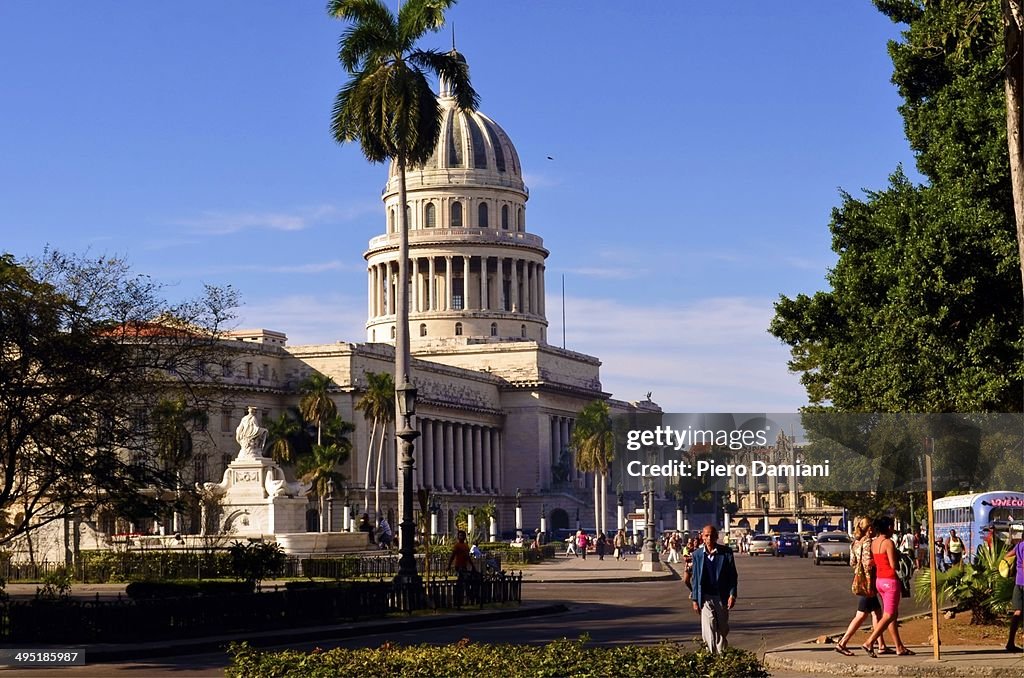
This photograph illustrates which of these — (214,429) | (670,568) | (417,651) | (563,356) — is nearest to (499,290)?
(563,356)

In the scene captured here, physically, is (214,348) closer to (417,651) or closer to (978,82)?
(978,82)

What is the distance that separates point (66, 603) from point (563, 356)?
144140 millimetres

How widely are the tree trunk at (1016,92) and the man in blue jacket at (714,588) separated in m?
5.45

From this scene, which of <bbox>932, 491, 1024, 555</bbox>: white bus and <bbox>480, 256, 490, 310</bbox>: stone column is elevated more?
<bbox>480, 256, 490, 310</bbox>: stone column

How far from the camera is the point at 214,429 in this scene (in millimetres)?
120562

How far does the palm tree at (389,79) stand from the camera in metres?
48.8

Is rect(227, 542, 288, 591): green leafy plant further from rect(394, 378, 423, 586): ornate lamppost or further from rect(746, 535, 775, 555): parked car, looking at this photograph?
rect(746, 535, 775, 555): parked car

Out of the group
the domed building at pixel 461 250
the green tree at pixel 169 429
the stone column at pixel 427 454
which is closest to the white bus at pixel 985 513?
the green tree at pixel 169 429

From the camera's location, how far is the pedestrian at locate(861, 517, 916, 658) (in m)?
23.0

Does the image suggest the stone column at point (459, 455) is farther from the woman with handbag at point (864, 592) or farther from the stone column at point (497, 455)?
the woman with handbag at point (864, 592)

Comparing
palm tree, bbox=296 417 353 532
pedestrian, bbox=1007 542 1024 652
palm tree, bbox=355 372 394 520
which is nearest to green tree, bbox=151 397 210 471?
pedestrian, bbox=1007 542 1024 652

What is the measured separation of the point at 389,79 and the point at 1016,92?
94.8 ft

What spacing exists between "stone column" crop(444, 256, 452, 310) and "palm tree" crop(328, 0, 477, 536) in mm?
123781

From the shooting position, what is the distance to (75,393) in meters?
32.3
